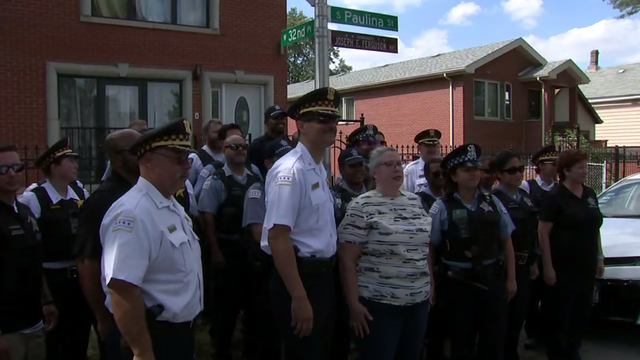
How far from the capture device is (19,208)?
3711mm

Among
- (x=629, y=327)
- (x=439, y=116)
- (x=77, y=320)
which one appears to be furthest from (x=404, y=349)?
(x=439, y=116)

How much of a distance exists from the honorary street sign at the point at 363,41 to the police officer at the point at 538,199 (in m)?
2.41

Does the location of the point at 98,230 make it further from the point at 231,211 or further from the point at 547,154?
the point at 547,154

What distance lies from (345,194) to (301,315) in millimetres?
1805

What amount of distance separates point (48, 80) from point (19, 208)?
781 cm

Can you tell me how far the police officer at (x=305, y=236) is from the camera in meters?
3.23

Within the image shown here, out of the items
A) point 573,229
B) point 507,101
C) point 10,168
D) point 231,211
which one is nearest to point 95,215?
point 10,168

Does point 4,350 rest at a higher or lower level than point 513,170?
lower

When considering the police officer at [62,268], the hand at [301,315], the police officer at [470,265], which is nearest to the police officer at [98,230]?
the hand at [301,315]

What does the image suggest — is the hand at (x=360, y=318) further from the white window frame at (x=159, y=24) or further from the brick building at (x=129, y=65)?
the white window frame at (x=159, y=24)

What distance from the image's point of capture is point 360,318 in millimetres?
3646

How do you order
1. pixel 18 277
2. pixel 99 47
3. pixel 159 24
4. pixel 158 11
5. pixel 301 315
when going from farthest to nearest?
pixel 158 11, pixel 159 24, pixel 99 47, pixel 18 277, pixel 301 315

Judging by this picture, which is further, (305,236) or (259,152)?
(259,152)

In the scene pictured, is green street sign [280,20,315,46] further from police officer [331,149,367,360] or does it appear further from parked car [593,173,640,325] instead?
parked car [593,173,640,325]
